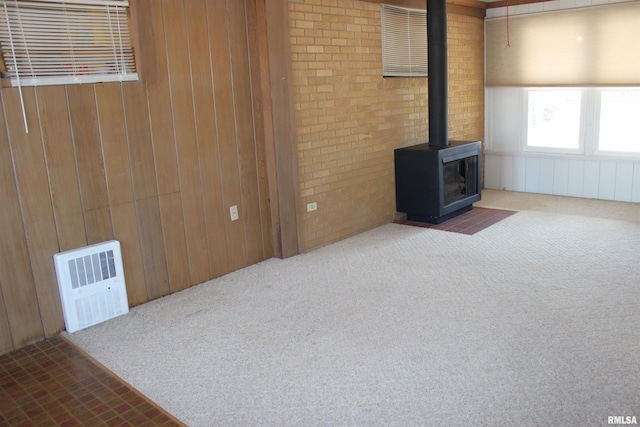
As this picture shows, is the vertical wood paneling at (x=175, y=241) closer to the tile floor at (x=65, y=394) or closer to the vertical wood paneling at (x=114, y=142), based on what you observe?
the vertical wood paneling at (x=114, y=142)

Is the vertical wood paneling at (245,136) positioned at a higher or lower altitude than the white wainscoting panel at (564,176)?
higher

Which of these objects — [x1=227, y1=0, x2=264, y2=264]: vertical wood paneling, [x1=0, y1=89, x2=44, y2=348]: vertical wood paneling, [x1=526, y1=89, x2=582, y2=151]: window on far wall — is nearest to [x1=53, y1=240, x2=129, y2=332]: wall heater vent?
[x1=0, y1=89, x2=44, y2=348]: vertical wood paneling

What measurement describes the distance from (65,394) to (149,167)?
1634 mm

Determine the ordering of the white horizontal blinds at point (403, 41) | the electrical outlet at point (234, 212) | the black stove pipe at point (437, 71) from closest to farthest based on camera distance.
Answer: the electrical outlet at point (234, 212)
the black stove pipe at point (437, 71)
the white horizontal blinds at point (403, 41)

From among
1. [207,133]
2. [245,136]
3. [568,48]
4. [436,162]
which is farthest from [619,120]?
[207,133]

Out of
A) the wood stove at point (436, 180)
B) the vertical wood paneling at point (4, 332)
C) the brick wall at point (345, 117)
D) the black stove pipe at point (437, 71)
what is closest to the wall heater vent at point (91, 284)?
the vertical wood paneling at point (4, 332)

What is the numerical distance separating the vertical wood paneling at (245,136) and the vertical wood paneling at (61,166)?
135cm

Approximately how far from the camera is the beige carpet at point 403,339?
250cm

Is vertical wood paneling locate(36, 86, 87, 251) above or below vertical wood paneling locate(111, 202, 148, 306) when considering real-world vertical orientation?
above

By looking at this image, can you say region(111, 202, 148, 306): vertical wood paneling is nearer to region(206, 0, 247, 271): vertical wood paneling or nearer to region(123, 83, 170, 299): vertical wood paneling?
region(123, 83, 170, 299): vertical wood paneling

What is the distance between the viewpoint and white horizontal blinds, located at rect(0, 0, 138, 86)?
3.15m

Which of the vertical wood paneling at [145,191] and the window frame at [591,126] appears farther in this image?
the window frame at [591,126]

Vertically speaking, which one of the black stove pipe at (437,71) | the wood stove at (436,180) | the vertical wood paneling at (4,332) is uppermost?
the black stove pipe at (437,71)

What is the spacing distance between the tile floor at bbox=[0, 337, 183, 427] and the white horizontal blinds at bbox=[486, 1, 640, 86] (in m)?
5.70
